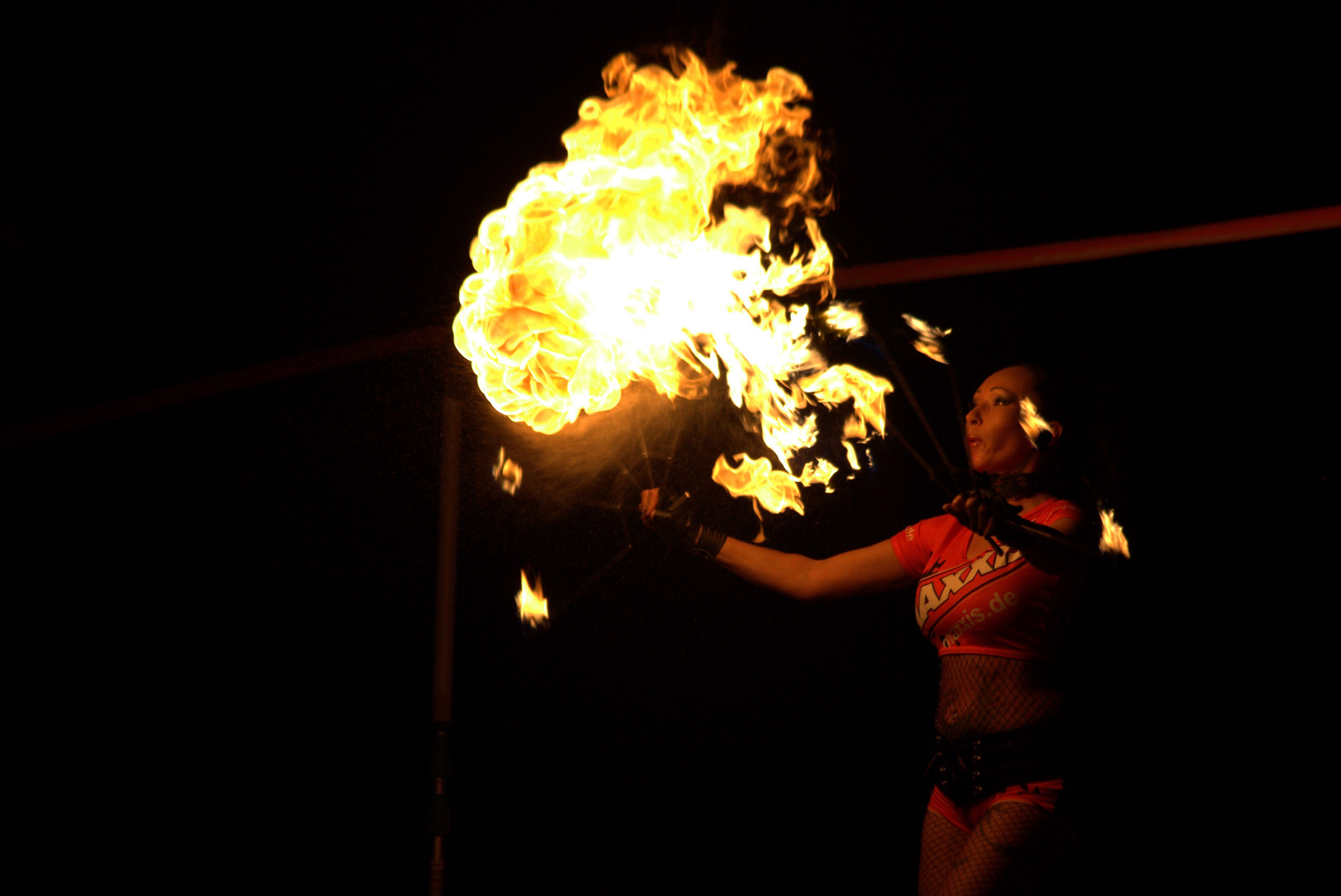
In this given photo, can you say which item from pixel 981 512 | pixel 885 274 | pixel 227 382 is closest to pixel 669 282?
pixel 885 274

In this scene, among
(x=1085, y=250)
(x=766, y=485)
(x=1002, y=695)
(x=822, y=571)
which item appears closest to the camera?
(x=1002, y=695)

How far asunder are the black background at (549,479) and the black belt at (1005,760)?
0.70 meters

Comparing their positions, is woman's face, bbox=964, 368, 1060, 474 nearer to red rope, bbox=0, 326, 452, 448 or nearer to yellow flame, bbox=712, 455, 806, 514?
yellow flame, bbox=712, 455, 806, 514

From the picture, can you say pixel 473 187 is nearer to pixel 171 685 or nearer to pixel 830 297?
pixel 830 297

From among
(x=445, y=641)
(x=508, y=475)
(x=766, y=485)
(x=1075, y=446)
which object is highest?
(x=508, y=475)

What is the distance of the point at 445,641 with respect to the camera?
10.1ft

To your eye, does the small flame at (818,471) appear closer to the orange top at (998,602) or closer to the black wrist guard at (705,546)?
the black wrist guard at (705,546)

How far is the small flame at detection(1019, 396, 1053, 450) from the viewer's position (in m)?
2.19

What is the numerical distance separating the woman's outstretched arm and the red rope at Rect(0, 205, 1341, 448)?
0.96 meters

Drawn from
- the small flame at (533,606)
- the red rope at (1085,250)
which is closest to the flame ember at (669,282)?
the red rope at (1085,250)

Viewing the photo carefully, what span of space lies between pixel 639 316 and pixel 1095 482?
139cm

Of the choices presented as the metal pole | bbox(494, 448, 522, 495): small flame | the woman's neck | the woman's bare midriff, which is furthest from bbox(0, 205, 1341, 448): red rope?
the woman's bare midriff

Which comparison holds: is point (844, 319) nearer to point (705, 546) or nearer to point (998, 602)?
point (705, 546)

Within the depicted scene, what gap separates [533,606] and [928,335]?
1.72 m
